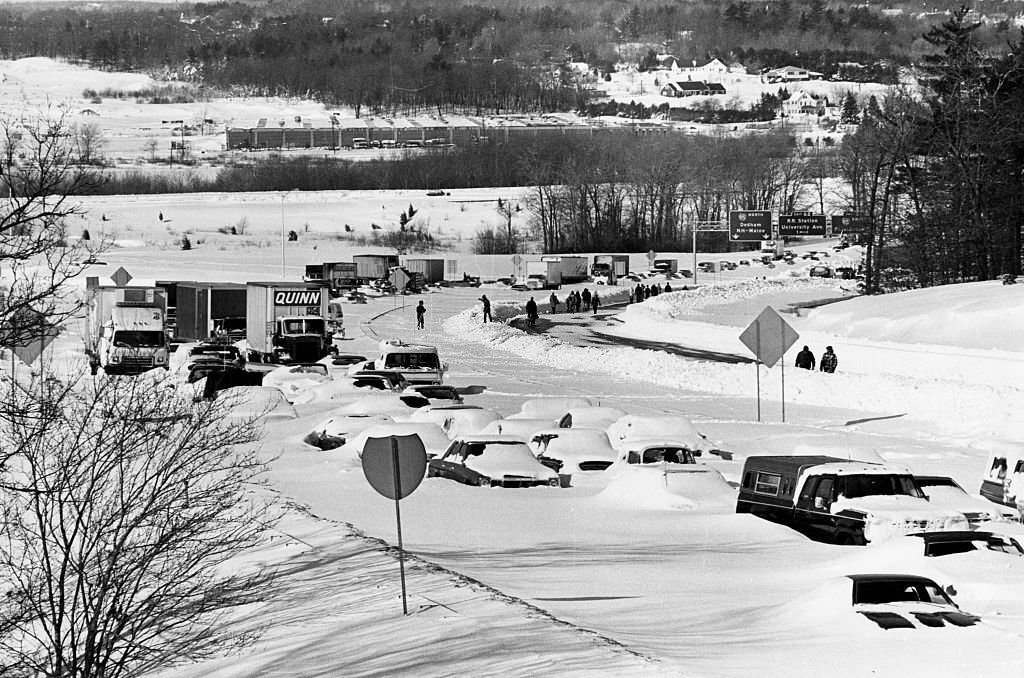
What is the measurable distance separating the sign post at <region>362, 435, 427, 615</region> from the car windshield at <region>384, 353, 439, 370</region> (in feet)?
98.1

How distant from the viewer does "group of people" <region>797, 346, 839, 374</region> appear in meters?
48.1

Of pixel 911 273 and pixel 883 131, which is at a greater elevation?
pixel 883 131

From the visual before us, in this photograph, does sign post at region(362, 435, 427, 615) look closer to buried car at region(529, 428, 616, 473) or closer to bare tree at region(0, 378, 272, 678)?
bare tree at region(0, 378, 272, 678)

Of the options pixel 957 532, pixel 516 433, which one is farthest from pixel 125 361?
pixel 957 532

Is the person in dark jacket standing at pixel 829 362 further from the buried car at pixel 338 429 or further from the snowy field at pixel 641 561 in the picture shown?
the buried car at pixel 338 429

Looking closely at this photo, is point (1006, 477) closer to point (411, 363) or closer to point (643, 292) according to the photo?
point (411, 363)

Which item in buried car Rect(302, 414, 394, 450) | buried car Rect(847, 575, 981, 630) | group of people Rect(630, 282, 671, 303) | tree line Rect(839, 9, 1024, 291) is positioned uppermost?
tree line Rect(839, 9, 1024, 291)

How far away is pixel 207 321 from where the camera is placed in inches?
2301

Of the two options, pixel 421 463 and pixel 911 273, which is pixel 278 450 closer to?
pixel 421 463

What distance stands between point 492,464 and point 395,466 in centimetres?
992

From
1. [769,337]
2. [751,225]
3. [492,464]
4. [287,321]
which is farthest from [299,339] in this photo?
[751,225]

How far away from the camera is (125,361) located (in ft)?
158

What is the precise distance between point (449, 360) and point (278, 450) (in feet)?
92.4

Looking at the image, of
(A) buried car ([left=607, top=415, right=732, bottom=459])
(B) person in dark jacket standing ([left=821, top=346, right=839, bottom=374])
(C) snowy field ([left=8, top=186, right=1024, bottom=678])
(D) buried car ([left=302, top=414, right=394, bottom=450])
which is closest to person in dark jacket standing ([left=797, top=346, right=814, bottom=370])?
(B) person in dark jacket standing ([left=821, top=346, right=839, bottom=374])
